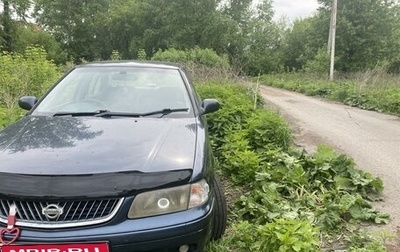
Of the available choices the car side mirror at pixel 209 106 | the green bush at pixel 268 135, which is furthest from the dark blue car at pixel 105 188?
the green bush at pixel 268 135

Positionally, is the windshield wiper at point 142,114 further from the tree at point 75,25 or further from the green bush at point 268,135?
the tree at point 75,25

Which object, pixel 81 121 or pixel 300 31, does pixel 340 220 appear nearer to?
pixel 81 121

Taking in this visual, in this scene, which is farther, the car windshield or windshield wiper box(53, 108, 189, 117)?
the car windshield

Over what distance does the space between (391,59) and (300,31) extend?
1236cm

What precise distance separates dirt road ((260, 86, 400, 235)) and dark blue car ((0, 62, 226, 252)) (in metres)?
2.16

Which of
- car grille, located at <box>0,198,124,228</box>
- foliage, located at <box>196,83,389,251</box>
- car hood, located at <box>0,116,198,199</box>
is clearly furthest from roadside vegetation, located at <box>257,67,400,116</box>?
car grille, located at <box>0,198,124,228</box>

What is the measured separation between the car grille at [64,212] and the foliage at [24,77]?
16.2 feet

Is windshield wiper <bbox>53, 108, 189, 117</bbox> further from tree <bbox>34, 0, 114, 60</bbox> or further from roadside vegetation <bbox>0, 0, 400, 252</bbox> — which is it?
tree <bbox>34, 0, 114, 60</bbox>

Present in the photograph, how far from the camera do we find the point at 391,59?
30094mm

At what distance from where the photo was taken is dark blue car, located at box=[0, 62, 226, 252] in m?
1.90

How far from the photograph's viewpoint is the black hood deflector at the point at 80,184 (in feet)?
6.25

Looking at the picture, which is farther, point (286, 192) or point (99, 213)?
point (286, 192)

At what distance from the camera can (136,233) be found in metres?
1.91

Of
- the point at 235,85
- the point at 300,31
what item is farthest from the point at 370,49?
the point at 235,85
